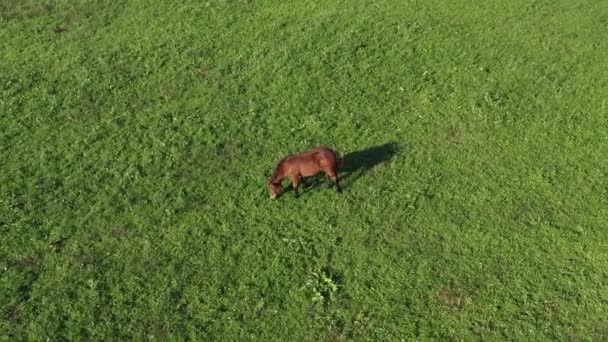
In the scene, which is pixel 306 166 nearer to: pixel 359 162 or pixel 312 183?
pixel 312 183

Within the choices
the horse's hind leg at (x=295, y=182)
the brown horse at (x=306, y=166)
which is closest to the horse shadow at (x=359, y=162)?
the horse's hind leg at (x=295, y=182)

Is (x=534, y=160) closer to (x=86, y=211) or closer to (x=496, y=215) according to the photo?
(x=496, y=215)

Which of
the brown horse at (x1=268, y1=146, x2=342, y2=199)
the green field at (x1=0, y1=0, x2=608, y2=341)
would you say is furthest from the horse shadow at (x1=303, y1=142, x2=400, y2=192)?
the brown horse at (x1=268, y1=146, x2=342, y2=199)

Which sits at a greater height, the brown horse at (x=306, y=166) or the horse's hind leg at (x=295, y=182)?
the brown horse at (x=306, y=166)

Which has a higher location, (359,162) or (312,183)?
(312,183)

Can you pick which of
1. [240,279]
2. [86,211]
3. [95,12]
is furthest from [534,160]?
[95,12]

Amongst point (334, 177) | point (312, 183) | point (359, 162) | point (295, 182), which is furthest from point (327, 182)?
point (359, 162)

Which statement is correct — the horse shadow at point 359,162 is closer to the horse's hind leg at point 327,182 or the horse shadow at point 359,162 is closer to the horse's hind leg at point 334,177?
the horse's hind leg at point 327,182
